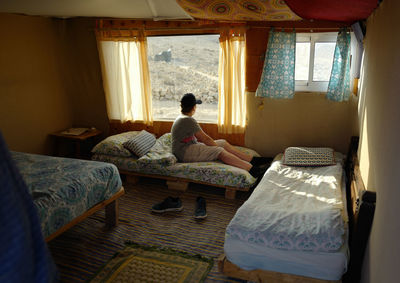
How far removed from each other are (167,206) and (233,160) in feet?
3.48

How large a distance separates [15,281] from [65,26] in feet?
17.3

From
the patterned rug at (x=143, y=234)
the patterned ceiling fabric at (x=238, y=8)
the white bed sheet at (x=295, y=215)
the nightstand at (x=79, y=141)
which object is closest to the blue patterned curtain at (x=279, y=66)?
the patterned ceiling fabric at (x=238, y=8)

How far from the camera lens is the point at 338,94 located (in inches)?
148

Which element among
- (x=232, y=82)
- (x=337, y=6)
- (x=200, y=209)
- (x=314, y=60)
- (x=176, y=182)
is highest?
(x=337, y=6)

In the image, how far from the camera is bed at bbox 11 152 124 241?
91.4 inches

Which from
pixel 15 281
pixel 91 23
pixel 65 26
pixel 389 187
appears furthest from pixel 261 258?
pixel 65 26

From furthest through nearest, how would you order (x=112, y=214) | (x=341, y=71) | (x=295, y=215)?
(x=341, y=71)
(x=112, y=214)
(x=295, y=215)

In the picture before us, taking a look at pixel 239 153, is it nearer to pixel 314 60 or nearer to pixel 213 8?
pixel 314 60

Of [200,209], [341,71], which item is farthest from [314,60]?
[200,209]

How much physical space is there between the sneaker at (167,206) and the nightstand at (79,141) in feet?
6.87

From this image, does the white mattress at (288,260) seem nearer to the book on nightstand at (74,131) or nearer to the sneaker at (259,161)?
the sneaker at (259,161)

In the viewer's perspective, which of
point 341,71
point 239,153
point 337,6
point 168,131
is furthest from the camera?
point 168,131

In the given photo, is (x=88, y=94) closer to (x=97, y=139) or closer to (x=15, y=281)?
(x=97, y=139)

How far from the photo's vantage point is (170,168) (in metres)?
3.87
